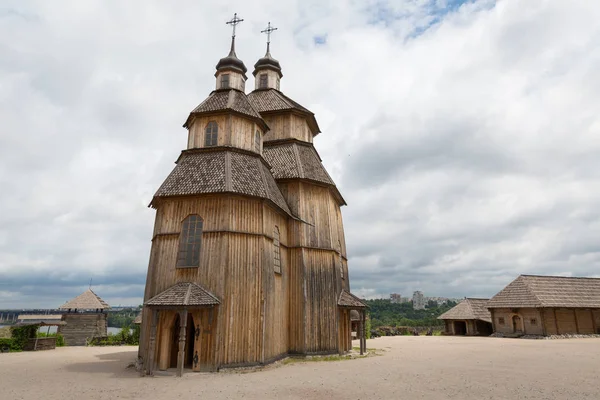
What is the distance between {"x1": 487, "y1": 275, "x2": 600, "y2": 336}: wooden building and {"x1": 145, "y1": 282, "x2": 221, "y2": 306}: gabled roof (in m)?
28.7

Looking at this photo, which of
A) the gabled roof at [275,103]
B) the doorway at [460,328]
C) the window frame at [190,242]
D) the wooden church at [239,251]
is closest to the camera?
the wooden church at [239,251]

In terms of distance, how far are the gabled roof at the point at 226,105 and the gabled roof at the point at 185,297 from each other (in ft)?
29.5

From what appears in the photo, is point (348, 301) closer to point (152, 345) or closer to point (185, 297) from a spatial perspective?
point (185, 297)

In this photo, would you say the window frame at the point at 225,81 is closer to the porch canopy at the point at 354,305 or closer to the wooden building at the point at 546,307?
the porch canopy at the point at 354,305

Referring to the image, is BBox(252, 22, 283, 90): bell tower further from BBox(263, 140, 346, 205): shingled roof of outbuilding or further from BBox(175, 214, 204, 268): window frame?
BBox(175, 214, 204, 268): window frame

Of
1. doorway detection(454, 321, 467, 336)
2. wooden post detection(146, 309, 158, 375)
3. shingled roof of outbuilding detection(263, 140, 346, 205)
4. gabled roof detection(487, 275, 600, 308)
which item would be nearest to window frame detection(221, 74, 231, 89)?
shingled roof of outbuilding detection(263, 140, 346, 205)

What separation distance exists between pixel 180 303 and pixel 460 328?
3429cm

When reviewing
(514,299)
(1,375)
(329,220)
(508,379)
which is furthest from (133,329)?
(514,299)

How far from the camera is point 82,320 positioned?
33.1 m

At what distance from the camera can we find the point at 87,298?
34.5m

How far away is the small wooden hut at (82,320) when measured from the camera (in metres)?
32.6

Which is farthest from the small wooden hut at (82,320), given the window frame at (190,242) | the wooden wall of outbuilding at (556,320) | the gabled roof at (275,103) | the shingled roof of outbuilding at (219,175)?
the wooden wall of outbuilding at (556,320)

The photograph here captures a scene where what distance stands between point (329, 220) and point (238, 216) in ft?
23.3

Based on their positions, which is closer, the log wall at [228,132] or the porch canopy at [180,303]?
the porch canopy at [180,303]
